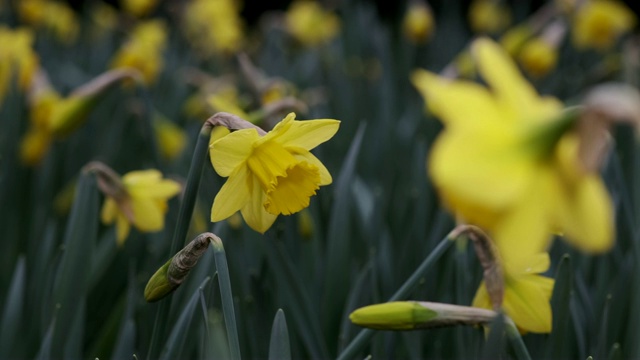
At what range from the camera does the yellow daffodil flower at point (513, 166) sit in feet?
1.82

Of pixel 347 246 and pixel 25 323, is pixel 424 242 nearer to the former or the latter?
pixel 347 246

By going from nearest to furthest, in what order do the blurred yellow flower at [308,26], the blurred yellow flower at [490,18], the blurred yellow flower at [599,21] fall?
the blurred yellow flower at [599,21]
the blurred yellow flower at [308,26]
the blurred yellow flower at [490,18]

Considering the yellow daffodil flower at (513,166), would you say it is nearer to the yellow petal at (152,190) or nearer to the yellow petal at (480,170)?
the yellow petal at (480,170)

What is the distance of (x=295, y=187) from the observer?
1.08m

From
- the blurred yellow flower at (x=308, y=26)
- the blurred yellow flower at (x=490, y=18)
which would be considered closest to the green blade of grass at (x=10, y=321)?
the blurred yellow flower at (x=308, y=26)

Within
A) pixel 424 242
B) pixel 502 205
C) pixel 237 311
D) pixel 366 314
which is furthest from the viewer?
pixel 424 242

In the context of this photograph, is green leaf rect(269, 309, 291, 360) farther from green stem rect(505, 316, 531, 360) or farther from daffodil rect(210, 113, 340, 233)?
green stem rect(505, 316, 531, 360)

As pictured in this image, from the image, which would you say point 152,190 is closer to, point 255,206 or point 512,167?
point 255,206

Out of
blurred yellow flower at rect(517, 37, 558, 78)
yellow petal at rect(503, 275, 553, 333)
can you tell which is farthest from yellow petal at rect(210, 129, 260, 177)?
blurred yellow flower at rect(517, 37, 558, 78)

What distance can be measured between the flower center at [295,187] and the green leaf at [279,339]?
171 mm

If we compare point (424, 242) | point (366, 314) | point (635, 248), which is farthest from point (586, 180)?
point (424, 242)

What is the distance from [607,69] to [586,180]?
313 cm

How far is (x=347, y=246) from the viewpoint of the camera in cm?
157

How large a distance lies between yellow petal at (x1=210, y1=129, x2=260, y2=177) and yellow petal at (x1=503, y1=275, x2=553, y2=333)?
374 millimetres
